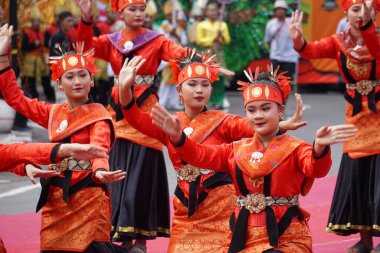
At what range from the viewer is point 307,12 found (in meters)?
20.2

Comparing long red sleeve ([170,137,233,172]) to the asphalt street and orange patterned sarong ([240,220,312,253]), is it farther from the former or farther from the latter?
the asphalt street

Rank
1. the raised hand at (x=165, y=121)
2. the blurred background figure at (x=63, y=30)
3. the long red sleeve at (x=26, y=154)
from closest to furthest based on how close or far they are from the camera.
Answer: the raised hand at (x=165, y=121) → the long red sleeve at (x=26, y=154) → the blurred background figure at (x=63, y=30)

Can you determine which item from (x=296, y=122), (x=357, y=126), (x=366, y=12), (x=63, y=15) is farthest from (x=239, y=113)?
(x=296, y=122)

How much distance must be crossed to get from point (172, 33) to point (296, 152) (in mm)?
12261

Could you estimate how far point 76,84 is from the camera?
681cm

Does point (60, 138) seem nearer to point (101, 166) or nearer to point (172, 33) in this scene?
point (101, 166)

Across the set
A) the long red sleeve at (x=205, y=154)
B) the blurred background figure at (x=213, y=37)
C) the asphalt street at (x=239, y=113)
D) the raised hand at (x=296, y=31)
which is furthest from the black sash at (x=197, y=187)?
the blurred background figure at (x=213, y=37)

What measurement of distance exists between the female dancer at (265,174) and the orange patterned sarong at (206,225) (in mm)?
778

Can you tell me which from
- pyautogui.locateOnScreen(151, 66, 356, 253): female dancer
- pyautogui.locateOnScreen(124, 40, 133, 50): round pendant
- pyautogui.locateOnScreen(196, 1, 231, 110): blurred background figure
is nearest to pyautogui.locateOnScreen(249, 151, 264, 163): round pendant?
pyautogui.locateOnScreen(151, 66, 356, 253): female dancer

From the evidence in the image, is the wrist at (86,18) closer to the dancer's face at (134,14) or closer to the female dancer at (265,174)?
the dancer's face at (134,14)

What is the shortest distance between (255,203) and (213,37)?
1156cm

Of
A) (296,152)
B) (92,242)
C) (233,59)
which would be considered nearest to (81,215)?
(92,242)

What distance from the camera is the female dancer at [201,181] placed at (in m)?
6.72

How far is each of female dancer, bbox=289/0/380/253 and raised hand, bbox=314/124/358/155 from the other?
7.66 ft
